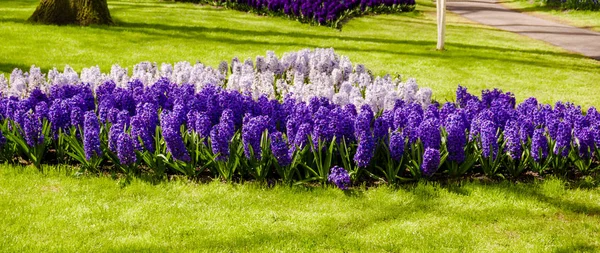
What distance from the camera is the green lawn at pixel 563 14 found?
67.8ft

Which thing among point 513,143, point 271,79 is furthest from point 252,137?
point 271,79

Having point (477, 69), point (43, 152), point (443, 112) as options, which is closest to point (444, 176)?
point (443, 112)

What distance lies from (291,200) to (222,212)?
2.04 ft

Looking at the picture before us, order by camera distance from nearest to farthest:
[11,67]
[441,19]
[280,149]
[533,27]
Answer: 1. [280,149]
2. [11,67]
3. [441,19]
4. [533,27]

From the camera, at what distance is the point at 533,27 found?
20.0 metres

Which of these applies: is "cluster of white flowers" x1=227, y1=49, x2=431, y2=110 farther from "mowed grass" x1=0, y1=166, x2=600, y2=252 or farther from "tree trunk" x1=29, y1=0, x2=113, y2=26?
"tree trunk" x1=29, y1=0, x2=113, y2=26

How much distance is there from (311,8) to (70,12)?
639cm

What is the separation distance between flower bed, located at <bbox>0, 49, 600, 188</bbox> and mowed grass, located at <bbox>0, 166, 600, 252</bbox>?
219 mm

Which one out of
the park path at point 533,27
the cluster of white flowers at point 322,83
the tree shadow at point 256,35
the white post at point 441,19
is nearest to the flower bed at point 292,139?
the cluster of white flowers at point 322,83

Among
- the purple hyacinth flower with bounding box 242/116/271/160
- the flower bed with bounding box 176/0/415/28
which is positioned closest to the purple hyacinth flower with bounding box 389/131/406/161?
the purple hyacinth flower with bounding box 242/116/271/160

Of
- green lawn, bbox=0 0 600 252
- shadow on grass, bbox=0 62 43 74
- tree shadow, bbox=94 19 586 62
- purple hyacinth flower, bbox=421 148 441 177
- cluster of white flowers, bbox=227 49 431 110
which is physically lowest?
green lawn, bbox=0 0 600 252

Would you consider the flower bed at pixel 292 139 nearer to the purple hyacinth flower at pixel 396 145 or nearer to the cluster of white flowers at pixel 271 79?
the purple hyacinth flower at pixel 396 145

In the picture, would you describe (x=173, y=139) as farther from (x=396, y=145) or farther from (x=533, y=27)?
(x=533, y=27)

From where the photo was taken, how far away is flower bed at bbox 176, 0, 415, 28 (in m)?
17.9
